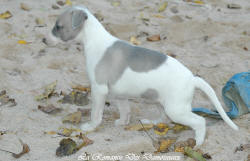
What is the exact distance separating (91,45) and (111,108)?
1133 millimetres

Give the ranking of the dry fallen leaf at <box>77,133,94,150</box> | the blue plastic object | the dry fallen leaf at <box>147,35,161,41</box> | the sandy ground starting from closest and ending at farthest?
1. the dry fallen leaf at <box>77,133,94,150</box>
2. the sandy ground
3. the blue plastic object
4. the dry fallen leaf at <box>147,35,161,41</box>

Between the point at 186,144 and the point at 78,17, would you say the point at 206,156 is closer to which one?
the point at 186,144

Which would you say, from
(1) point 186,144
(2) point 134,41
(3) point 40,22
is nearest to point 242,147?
(1) point 186,144

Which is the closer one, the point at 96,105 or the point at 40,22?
the point at 96,105

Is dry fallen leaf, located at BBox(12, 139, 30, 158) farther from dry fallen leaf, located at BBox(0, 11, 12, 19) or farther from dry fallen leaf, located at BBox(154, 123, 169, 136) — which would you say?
dry fallen leaf, located at BBox(0, 11, 12, 19)

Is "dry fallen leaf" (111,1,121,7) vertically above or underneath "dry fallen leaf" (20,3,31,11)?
above

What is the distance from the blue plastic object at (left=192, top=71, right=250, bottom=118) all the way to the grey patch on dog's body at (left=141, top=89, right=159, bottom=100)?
0.80m

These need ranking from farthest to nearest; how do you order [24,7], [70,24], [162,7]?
1. [162,7]
2. [24,7]
3. [70,24]

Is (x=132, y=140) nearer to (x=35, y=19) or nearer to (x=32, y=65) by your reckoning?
(x=32, y=65)

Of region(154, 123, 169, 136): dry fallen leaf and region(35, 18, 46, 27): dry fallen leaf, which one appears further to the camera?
region(35, 18, 46, 27): dry fallen leaf

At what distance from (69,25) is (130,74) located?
83 centimetres

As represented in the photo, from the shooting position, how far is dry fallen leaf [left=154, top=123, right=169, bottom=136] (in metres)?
3.89

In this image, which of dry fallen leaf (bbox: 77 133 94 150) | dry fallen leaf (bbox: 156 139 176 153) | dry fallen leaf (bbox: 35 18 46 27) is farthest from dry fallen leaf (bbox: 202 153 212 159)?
dry fallen leaf (bbox: 35 18 46 27)

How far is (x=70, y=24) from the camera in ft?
12.3
